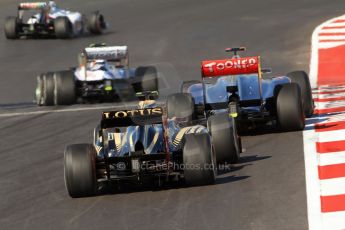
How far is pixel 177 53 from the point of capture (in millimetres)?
33000

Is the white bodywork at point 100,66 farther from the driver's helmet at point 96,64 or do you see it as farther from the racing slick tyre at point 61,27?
the racing slick tyre at point 61,27

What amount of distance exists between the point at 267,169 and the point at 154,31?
2262cm

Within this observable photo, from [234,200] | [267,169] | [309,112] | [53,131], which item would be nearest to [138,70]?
[53,131]

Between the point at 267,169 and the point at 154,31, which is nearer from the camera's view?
the point at 267,169

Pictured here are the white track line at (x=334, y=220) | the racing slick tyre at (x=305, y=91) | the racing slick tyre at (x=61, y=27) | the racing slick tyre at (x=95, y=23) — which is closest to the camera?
the white track line at (x=334, y=220)

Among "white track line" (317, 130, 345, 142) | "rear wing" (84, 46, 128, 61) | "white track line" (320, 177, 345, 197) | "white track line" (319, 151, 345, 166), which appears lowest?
"white track line" (320, 177, 345, 197)

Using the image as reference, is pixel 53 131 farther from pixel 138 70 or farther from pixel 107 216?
pixel 107 216

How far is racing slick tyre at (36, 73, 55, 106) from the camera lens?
25.2m

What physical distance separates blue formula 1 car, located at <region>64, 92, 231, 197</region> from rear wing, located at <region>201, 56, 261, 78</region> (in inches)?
130

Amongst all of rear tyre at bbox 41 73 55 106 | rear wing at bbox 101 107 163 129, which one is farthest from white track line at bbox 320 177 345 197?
rear tyre at bbox 41 73 55 106

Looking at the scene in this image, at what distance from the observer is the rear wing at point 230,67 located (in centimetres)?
1869

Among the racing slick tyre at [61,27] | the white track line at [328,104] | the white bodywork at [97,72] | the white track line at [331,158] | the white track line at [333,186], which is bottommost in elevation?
the white track line at [333,186]

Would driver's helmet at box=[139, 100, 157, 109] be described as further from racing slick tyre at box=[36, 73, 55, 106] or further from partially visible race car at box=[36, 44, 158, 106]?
racing slick tyre at box=[36, 73, 55, 106]

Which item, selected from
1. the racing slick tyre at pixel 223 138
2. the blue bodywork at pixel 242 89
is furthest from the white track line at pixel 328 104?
the racing slick tyre at pixel 223 138
